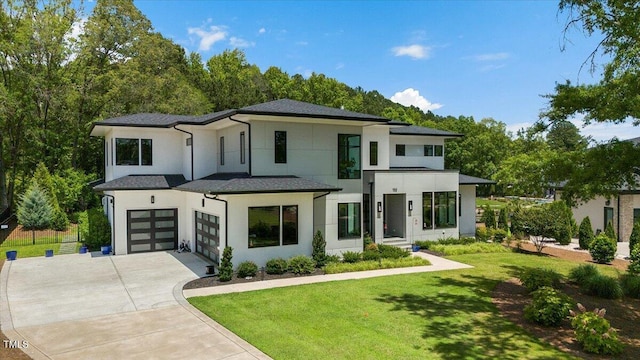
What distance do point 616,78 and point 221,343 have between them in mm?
12377

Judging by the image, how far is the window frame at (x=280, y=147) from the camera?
54.3ft

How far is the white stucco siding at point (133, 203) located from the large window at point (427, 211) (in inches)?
501

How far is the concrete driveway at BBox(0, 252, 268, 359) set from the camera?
27.4 feet

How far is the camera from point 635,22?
9625mm

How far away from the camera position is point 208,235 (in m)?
17.5

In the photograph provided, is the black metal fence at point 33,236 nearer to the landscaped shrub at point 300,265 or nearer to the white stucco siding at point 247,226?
the white stucco siding at point 247,226

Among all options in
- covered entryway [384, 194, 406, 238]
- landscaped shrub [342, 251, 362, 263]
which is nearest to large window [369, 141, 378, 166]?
covered entryway [384, 194, 406, 238]

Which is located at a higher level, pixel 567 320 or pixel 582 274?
pixel 582 274

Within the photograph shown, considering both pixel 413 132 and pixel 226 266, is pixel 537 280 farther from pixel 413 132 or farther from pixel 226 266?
pixel 413 132

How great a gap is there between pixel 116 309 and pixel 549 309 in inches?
454

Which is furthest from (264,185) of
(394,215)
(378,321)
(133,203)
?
(394,215)

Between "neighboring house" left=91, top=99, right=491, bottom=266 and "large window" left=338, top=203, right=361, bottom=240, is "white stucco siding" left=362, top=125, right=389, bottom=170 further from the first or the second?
"large window" left=338, top=203, right=361, bottom=240

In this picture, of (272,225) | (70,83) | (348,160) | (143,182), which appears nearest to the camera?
(272,225)

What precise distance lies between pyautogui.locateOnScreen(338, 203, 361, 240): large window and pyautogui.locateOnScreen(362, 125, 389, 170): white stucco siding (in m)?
4.49
